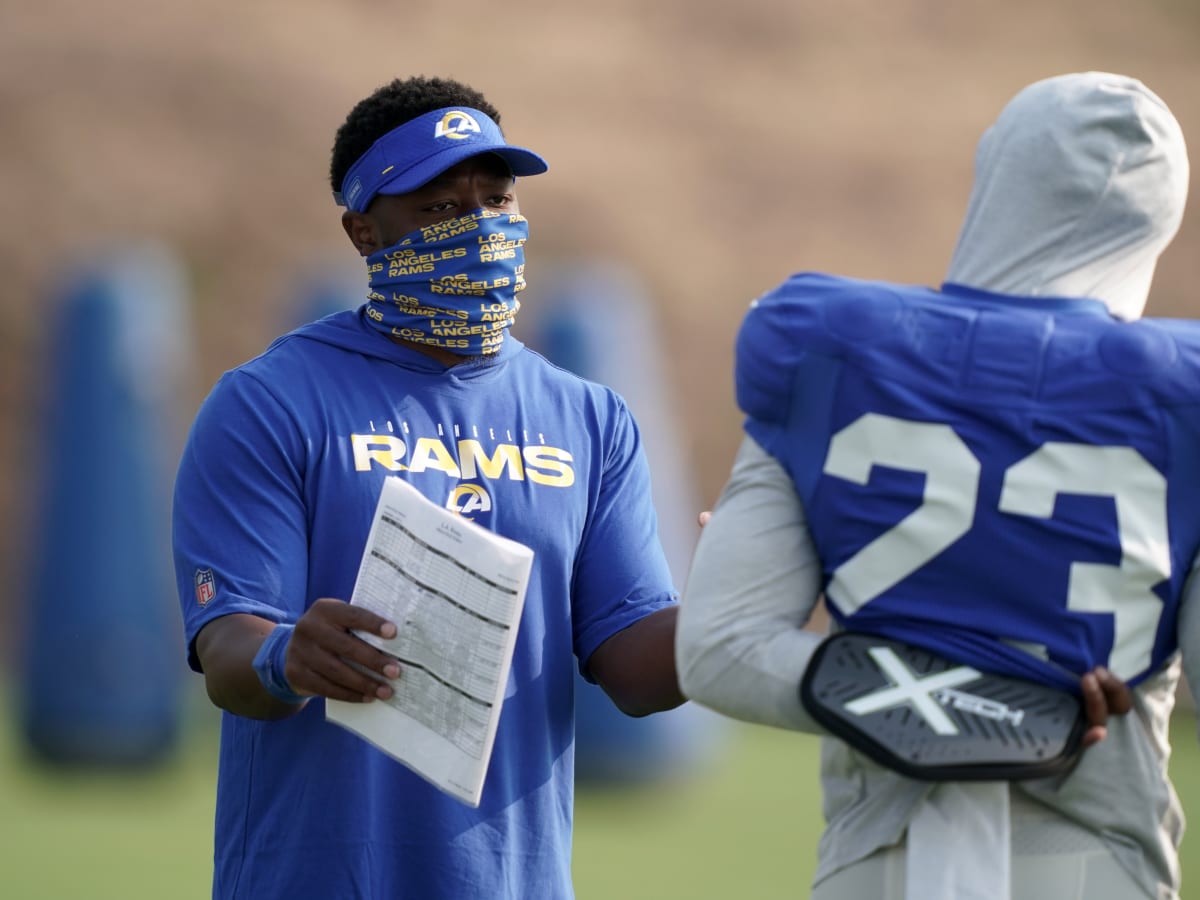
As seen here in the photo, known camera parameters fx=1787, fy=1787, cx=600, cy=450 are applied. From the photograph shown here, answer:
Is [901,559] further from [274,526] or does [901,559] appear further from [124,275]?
[124,275]

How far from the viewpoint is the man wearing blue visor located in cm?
249

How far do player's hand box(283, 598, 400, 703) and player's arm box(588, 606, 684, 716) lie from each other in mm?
497

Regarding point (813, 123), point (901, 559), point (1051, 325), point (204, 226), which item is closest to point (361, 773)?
point (901, 559)

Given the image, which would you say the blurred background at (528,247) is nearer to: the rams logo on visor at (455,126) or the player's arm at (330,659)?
the rams logo on visor at (455,126)

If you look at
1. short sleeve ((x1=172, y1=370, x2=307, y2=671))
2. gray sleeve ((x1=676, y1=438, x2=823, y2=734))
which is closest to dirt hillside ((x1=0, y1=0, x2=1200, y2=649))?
short sleeve ((x1=172, y1=370, x2=307, y2=671))

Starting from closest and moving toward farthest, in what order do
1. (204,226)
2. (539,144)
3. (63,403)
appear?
(63,403) → (204,226) → (539,144)

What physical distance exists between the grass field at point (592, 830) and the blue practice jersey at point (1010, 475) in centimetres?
445

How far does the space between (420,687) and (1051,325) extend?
899mm

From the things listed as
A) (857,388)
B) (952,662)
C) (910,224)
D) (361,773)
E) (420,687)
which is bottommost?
(910,224)

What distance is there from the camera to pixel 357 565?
2.53 m

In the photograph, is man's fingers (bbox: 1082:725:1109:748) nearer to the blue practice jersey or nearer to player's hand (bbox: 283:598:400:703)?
the blue practice jersey

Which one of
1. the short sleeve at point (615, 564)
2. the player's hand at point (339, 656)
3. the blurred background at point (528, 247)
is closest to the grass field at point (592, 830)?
the blurred background at point (528, 247)

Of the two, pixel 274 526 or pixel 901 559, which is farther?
pixel 274 526

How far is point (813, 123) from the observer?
747 inches
